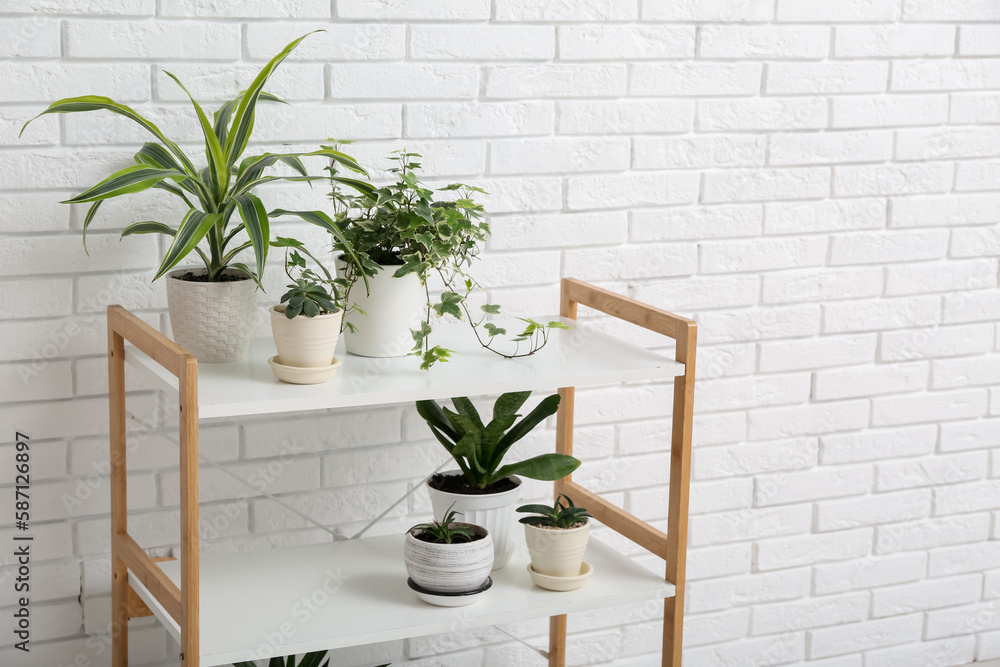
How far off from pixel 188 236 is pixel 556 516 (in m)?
0.69

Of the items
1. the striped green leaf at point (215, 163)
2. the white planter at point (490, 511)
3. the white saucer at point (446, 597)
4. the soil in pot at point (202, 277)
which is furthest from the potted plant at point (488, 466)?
the striped green leaf at point (215, 163)

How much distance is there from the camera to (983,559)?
2.40m

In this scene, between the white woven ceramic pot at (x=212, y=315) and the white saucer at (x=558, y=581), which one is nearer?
the white woven ceramic pot at (x=212, y=315)

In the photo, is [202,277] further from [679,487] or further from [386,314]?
[679,487]

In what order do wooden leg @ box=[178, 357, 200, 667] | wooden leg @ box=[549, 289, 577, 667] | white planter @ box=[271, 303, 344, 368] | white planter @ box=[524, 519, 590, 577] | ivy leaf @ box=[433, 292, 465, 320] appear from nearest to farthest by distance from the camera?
wooden leg @ box=[178, 357, 200, 667] < white planter @ box=[271, 303, 344, 368] < ivy leaf @ box=[433, 292, 465, 320] < white planter @ box=[524, 519, 590, 577] < wooden leg @ box=[549, 289, 577, 667]

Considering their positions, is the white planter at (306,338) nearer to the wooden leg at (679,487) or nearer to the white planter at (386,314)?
the white planter at (386,314)

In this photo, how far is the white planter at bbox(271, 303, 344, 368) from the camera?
1.35 m

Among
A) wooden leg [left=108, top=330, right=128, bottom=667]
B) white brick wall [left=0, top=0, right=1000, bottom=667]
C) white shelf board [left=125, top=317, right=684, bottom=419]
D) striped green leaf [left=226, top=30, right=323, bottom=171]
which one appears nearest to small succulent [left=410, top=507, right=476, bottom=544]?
white shelf board [left=125, top=317, right=684, bottom=419]

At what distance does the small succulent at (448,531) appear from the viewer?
150 cm

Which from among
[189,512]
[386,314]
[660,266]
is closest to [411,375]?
[386,314]

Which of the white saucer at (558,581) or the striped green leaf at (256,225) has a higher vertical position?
the striped green leaf at (256,225)

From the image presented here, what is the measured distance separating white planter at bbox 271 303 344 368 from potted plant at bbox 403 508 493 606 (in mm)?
307

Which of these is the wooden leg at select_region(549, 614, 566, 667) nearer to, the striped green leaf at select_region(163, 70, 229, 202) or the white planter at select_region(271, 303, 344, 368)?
the white planter at select_region(271, 303, 344, 368)

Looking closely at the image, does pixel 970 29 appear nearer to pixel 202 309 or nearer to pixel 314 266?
pixel 314 266
